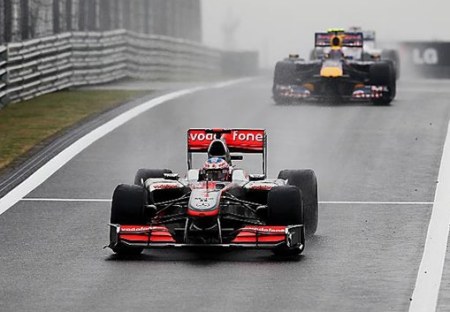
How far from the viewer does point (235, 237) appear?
13.6m

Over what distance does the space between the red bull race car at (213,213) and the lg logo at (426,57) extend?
1481 inches

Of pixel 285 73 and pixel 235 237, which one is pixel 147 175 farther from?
pixel 285 73

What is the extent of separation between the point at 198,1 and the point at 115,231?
5055 cm

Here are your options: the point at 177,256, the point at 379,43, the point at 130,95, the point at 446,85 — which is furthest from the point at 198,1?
the point at 177,256

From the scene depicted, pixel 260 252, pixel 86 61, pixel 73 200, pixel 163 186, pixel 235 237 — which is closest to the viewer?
pixel 235 237

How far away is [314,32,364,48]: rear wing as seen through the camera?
32.1 meters

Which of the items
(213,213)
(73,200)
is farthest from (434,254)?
(73,200)

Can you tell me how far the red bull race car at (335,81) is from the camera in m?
30.2

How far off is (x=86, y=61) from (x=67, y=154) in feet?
44.0

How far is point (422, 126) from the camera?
25453 mm

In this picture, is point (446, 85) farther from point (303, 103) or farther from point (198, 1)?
point (198, 1)

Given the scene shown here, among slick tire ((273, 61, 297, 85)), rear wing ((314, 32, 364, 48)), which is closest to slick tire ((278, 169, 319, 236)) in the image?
slick tire ((273, 61, 297, 85))

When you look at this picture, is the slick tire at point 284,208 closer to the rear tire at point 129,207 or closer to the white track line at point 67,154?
the rear tire at point 129,207

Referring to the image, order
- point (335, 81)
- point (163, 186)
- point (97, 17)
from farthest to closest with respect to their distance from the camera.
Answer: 1. point (97, 17)
2. point (335, 81)
3. point (163, 186)
